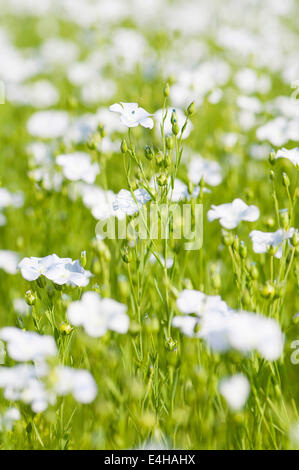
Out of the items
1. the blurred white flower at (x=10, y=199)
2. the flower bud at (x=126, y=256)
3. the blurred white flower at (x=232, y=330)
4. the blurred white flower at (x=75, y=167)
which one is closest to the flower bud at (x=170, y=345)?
the blurred white flower at (x=232, y=330)

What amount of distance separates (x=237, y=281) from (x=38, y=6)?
5443 mm

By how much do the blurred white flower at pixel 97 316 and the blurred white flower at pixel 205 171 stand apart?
3.32ft

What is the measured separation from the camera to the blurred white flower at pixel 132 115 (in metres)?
1.35

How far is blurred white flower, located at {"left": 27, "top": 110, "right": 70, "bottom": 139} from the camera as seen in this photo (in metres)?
2.79

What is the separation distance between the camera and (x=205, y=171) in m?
2.12

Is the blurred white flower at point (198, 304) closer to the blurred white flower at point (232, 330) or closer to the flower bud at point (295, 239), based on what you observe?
the blurred white flower at point (232, 330)

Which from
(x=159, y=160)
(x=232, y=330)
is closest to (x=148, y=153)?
(x=159, y=160)

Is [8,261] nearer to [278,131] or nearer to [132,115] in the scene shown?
[132,115]

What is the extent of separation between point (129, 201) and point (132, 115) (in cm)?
24

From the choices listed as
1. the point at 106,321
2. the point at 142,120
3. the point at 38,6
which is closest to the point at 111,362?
the point at 106,321

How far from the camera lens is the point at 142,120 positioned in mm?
1365

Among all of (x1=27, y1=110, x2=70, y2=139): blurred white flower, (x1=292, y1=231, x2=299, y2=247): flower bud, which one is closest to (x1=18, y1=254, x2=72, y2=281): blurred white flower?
(x1=292, y1=231, x2=299, y2=247): flower bud
